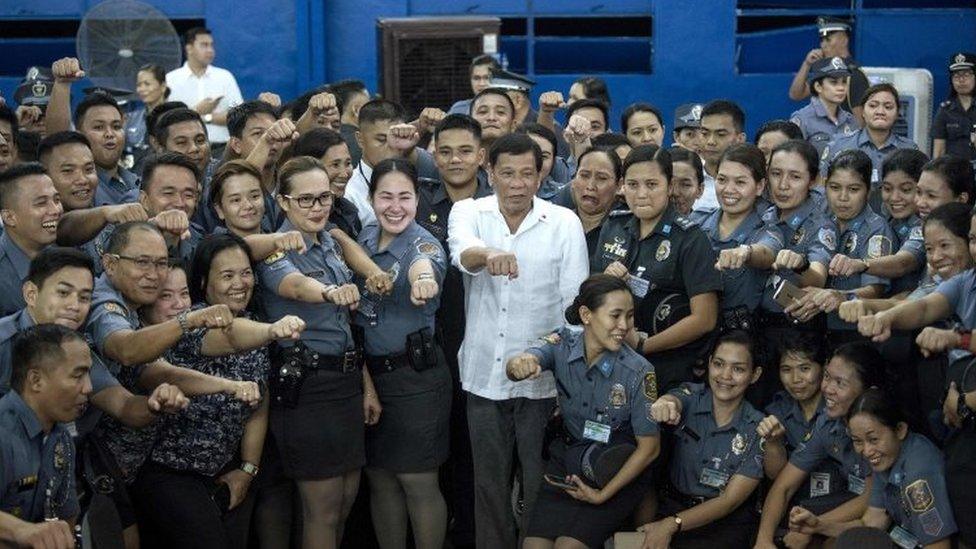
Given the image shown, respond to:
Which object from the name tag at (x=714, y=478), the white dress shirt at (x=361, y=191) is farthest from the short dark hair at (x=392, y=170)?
the name tag at (x=714, y=478)

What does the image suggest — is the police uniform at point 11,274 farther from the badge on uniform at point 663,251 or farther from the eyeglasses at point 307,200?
the badge on uniform at point 663,251

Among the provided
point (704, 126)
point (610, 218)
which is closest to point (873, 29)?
point (704, 126)

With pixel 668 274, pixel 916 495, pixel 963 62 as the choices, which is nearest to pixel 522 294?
pixel 668 274

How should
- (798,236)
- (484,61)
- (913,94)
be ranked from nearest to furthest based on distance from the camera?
(798,236)
(484,61)
(913,94)

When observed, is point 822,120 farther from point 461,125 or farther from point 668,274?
point 668,274

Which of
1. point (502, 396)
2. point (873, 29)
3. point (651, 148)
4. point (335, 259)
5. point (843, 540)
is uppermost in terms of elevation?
point (873, 29)

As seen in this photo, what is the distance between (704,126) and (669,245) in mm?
1711

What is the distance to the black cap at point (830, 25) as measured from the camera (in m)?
8.98

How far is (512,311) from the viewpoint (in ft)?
15.6

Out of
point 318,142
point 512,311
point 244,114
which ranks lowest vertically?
point 512,311

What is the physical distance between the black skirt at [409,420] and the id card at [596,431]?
21.3 inches

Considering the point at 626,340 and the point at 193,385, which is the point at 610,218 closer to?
the point at 626,340

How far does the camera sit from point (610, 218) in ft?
16.3

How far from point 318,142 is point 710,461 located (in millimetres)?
1869
